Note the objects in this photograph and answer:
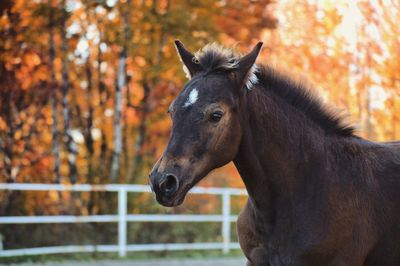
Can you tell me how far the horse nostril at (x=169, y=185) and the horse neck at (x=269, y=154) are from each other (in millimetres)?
692

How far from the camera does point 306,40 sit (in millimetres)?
17453

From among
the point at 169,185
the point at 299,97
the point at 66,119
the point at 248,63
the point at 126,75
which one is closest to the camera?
the point at 169,185

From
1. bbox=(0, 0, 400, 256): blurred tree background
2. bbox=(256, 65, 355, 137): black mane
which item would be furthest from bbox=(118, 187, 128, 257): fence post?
bbox=(256, 65, 355, 137): black mane

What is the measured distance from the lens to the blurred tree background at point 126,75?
13969 millimetres

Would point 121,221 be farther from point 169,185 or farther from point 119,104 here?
point 169,185

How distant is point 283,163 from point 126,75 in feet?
43.3

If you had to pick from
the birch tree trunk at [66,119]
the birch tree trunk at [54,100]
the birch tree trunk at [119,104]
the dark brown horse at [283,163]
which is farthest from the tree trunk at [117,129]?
the dark brown horse at [283,163]

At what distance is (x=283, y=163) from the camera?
5.03 metres

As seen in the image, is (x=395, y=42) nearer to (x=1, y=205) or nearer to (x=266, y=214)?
(x=1, y=205)

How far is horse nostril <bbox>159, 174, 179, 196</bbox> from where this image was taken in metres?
4.37

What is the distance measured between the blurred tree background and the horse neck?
822 centimetres

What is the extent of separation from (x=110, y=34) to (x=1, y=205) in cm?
535

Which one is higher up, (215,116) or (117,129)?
(215,116)

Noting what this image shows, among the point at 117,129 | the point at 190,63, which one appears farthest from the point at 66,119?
the point at 190,63
